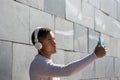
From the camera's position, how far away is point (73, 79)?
20.1ft

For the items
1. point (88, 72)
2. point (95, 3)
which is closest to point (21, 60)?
point (88, 72)

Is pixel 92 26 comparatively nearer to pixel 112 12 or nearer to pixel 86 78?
pixel 86 78

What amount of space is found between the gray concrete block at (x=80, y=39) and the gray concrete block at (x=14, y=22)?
2.11 m

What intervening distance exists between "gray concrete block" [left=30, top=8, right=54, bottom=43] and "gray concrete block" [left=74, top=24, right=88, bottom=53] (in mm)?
1202

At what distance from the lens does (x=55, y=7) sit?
18.1 feet

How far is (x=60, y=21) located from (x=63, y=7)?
1.00 ft

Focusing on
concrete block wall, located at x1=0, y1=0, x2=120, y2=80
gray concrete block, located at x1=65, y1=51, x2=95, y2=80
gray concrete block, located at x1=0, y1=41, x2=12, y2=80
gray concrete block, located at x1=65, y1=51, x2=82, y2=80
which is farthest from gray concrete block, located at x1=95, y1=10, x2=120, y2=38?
gray concrete block, located at x1=0, y1=41, x2=12, y2=80

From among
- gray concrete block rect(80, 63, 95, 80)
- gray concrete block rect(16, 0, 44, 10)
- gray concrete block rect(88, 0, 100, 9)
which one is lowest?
gray concrete block rect(80, 63, 95, 80)

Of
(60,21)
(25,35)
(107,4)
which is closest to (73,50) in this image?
(60,21)

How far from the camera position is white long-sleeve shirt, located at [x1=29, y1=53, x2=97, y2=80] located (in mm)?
2984

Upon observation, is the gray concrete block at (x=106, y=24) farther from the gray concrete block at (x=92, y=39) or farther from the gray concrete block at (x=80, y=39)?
the gray concrete block at (x=80, y=39)

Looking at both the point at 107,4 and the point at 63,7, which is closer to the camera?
the point at 63,7

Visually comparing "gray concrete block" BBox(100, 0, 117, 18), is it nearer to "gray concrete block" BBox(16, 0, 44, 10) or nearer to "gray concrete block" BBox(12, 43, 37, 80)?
"gray concrete block" BBox(16, 0, 44, 10)

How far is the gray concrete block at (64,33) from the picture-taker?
18.2 ft
